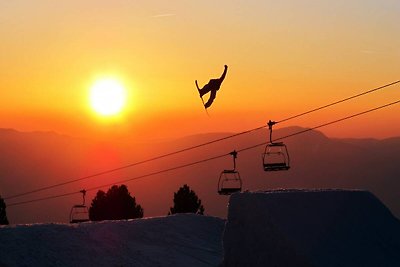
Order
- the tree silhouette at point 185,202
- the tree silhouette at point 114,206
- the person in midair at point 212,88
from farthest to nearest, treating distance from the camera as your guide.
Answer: the tree silhouette at point 114,206, the tree silhouette at point 185,202, the person in midair at point 212,88

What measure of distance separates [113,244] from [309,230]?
15.8 m

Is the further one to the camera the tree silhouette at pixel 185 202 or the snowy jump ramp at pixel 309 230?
the tree silhouette at pixel 185 202

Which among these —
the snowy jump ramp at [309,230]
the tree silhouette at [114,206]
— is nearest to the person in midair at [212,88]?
the snowy jump ramp at [309,230]

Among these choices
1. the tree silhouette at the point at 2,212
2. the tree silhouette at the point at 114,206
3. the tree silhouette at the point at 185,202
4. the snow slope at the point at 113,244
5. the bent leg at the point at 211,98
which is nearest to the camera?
the bent leg at the point at 211,98

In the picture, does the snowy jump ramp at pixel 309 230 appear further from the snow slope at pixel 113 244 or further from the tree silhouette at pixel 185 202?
the tree silhouette at pixel 185 202

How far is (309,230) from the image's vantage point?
25734 millimetres

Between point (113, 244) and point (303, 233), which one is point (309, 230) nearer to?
point (303, 233)

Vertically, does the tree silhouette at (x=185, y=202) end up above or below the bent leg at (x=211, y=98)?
below

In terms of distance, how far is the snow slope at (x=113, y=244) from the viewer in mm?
35094

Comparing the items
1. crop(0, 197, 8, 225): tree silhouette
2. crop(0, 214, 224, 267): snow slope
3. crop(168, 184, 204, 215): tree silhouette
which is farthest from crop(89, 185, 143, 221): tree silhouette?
crop(0, 214, 224, 267): snow slope

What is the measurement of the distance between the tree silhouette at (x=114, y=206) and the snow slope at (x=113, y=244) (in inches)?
1497

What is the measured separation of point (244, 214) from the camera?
89.2 ft

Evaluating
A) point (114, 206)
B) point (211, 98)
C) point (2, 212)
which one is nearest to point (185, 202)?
point (114, 206)

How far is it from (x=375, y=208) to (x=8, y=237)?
59.4ft
